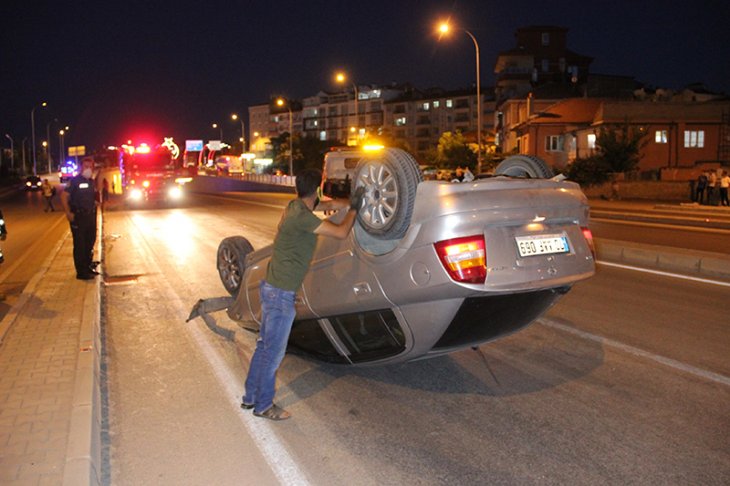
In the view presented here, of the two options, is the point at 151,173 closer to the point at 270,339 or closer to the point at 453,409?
the point at 270,339

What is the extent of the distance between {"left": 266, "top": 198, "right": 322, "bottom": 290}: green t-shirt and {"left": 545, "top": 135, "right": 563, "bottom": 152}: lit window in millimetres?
52236

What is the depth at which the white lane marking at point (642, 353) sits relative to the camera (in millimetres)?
6062

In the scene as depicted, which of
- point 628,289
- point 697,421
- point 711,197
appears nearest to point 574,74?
point 711,197

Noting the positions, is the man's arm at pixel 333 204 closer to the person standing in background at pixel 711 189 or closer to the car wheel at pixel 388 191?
the car wheel at pixel 388 191

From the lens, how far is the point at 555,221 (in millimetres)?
5227

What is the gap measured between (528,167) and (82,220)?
8115 millimetres

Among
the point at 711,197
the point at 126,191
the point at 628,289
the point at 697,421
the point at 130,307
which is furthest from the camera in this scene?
the point at 126,191

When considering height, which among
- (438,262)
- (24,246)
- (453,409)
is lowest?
(24,246)

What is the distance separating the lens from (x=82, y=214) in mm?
11523

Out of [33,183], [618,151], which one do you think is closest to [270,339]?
[618,151]

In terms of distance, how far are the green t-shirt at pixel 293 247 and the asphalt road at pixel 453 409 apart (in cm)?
104

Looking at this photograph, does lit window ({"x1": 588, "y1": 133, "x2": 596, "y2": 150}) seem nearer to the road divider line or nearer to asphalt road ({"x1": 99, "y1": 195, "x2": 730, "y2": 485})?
the road divider line

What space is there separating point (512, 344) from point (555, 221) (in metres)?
2.29

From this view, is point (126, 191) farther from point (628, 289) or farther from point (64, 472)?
point (64, 472)
